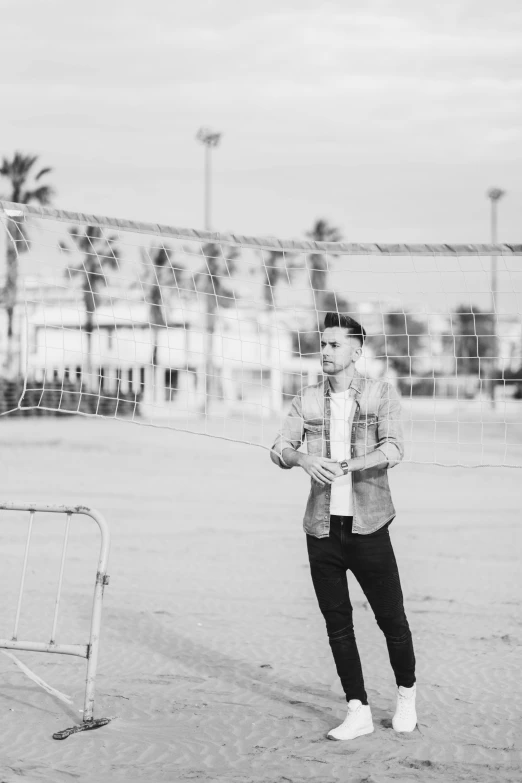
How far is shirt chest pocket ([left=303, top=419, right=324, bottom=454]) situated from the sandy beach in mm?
1408

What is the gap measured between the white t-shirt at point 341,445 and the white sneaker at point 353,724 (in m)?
0.95

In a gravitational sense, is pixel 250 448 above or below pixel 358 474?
below

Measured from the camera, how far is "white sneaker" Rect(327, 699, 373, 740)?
15.9 ft

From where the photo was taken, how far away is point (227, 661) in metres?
6.39

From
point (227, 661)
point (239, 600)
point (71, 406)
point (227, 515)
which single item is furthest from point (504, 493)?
point (71, 406)

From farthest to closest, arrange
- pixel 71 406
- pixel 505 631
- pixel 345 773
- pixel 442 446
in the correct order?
pixel 71 406 < pixel 442 446 < pixel 505 631 < pixel 345 773

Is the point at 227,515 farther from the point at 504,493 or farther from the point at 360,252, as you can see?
the point at 360,252

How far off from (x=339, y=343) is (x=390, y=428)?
1.53 feet

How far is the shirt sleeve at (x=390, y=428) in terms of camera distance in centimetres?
470

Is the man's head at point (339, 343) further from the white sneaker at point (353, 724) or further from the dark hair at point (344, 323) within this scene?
the white sneaker at point (353, 724)

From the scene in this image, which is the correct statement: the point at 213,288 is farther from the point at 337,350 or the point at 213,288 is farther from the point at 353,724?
the point at 353,724

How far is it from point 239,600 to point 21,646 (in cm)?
319

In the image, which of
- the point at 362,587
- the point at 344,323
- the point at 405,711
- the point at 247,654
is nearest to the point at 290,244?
the point at 344,323

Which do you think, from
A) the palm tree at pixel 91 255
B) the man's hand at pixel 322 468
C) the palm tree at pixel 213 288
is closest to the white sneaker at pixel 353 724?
the man's hand at pixel 322 468
